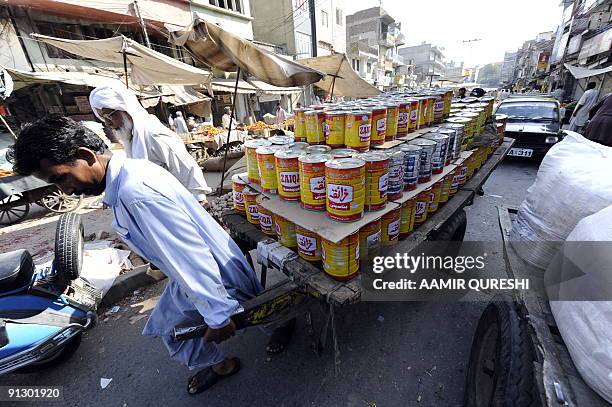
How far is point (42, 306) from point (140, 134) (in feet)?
5.74

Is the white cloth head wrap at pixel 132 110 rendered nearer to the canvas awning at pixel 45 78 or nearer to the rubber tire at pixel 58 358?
the rubber tire at pixel 58 358

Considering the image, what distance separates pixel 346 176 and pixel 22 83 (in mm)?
11289

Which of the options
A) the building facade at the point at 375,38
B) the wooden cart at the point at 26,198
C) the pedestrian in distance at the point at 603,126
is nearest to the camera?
the pedestrian in distance at the point at 603,126

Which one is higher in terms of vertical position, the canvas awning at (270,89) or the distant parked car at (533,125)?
the canvas awning at (270,89)

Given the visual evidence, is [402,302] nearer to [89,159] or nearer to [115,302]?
[89,159]

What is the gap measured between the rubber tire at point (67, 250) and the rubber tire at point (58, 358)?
0.66m

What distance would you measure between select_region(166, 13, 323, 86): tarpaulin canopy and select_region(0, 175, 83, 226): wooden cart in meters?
3.66

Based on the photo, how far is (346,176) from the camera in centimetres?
157

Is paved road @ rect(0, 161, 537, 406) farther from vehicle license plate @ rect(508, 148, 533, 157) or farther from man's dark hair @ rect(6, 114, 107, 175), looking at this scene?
vehicle license plate @ rect(508, 148, 533, 157)

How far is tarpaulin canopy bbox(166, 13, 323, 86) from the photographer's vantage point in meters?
3.50

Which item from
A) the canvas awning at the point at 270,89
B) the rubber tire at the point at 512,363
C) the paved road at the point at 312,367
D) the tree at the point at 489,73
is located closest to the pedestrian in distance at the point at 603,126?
the paved road at the point at 312,367

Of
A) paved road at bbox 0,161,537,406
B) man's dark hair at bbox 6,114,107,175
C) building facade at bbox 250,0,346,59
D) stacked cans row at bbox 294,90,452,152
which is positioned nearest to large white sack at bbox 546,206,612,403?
paved road at bbox 0,161,537,406

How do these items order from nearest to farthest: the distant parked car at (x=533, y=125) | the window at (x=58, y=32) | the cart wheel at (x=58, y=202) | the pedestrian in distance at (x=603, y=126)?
the pedestrian in distance at (x=603, y=126) → the cart wheel at (x=58, y=202) → the distant parked car at (x=533, y=125) → the window at (x=58, y=32)

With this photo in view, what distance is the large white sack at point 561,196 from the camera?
1496 millimetres
